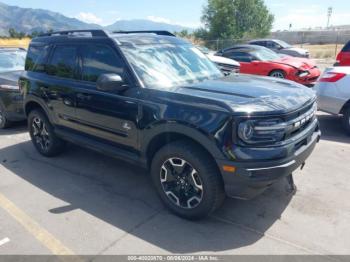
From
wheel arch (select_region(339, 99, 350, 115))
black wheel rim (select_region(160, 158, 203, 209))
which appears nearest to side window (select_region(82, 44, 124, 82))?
black wheel rim (select_region(160, 158, 203, 209))

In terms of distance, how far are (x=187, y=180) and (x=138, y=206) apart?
79 centimetres

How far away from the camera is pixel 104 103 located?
152 inches

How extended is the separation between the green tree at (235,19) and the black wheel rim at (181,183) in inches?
1471

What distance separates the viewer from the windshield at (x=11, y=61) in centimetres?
775

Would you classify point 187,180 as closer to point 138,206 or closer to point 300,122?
point 138,206

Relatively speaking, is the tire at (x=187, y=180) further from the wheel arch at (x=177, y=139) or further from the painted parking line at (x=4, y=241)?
the painted parking line at (x=4, y=241)

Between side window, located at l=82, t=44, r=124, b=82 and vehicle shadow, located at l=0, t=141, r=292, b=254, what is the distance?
56.2 inches

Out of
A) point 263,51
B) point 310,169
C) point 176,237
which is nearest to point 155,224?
point 176,237

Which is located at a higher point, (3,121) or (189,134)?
(189,134)

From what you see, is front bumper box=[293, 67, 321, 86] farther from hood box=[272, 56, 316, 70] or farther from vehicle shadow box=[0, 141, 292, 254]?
vehicle shadow box=[0, 141, 292, 254]

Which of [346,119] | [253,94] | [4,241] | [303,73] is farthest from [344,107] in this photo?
[4,241]

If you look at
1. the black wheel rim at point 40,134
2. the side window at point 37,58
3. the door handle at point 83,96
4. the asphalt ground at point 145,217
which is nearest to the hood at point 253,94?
the asphalt ground at point 145,217

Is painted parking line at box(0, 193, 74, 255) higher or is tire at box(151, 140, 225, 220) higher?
tire at box(151, 140, 225, 220)

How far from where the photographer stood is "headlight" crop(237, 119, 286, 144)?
110 inches
